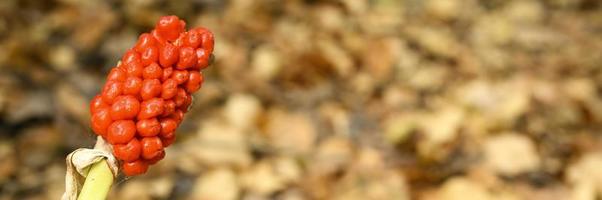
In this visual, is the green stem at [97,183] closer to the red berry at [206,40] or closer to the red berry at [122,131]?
the red berry at [122,131]

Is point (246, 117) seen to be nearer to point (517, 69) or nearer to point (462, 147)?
point (462, 147)

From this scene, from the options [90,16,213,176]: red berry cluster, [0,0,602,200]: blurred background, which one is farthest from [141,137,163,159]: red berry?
[0,0,602,200]: blurred background

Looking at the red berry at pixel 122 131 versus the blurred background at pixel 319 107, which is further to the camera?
the blurred background at pixel 319 107

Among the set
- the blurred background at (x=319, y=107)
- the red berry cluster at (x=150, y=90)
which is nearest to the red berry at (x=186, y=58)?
the red berry cluster at (x=150, y=90)

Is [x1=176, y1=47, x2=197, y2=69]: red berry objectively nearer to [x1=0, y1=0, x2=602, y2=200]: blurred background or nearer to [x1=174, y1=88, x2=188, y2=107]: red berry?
[x1=174, y1=88, x2=188, y2=107]: red berry

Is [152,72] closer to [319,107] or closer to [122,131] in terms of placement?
[122,131]
